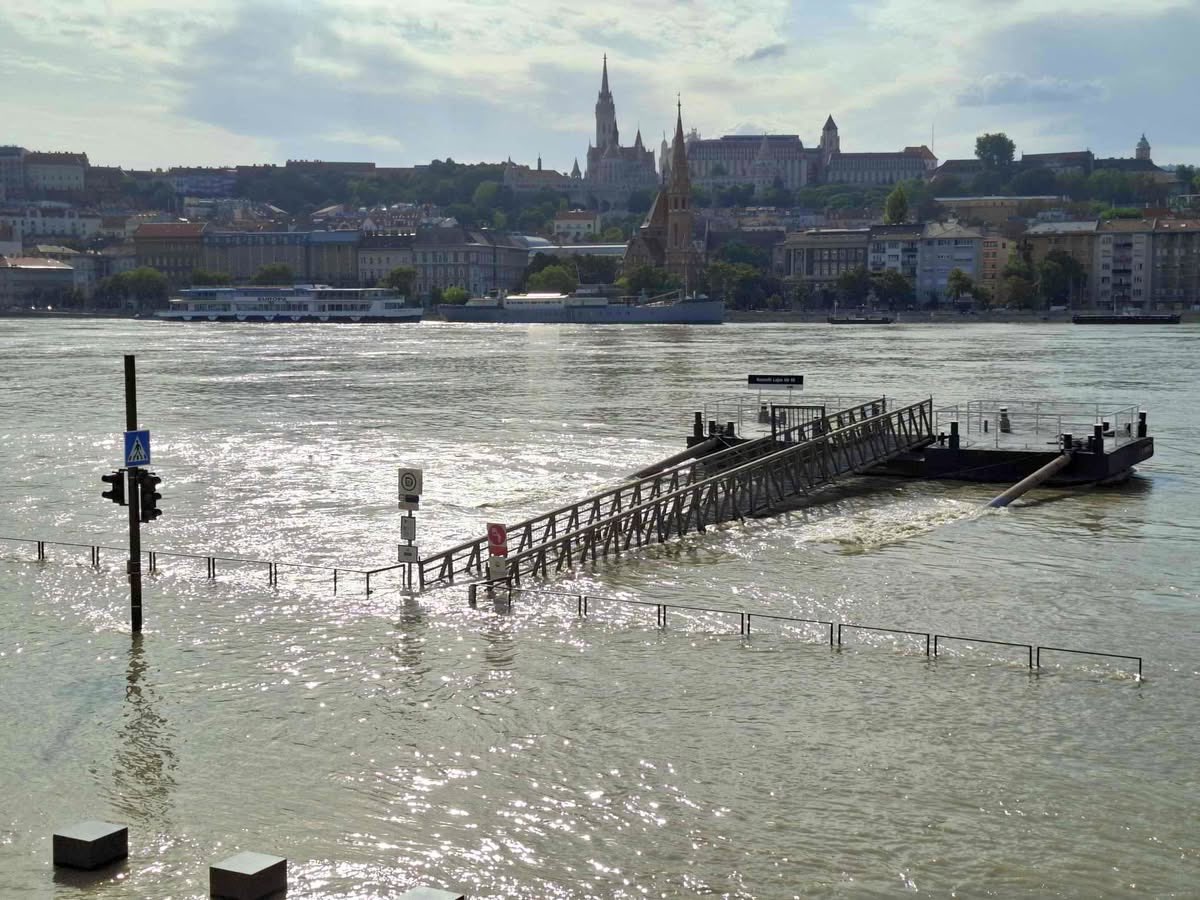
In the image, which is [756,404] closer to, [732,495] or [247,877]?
[732,495]

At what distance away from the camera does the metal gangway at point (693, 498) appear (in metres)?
27.3

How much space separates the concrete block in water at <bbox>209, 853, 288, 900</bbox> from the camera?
42.6 feet

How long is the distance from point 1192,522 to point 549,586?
54.6ft

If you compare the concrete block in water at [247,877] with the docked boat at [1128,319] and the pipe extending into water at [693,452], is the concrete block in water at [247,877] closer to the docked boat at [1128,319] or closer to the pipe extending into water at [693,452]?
the pipe extending into water at [693,452]

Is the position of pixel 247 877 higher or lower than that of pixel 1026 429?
lower

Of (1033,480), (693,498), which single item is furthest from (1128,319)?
(693,498)

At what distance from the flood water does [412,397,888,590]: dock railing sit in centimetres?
142

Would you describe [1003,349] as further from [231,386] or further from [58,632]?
[58,632]

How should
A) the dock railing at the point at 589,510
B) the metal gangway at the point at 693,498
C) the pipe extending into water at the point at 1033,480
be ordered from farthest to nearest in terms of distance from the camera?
the pipe extending into water at the point at 1033,480, the metal gangway at the point at 693,498, the dock railing at the point at 589,510

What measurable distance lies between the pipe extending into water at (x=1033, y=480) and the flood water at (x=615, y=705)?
68cm

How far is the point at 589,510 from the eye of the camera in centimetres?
3162

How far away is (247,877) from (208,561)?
1555 centimetres

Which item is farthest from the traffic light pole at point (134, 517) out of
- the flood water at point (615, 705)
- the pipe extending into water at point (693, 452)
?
the pipe extending into water at point (693, 452)

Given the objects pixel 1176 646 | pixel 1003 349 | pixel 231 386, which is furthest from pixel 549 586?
pixel 1003 349
